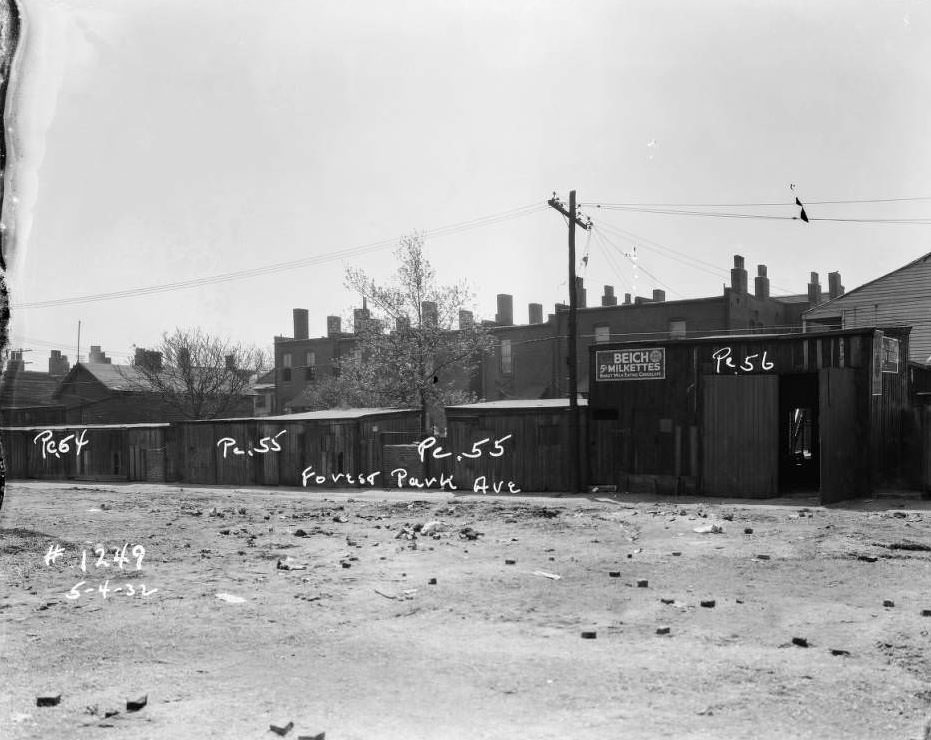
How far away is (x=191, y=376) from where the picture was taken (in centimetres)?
5200

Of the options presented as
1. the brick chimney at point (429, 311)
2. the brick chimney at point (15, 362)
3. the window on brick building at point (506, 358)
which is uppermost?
the brick chimney at point (429, 311)

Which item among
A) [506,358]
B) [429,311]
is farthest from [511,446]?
[506,358]

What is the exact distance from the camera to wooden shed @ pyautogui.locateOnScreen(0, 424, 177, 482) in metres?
32.6

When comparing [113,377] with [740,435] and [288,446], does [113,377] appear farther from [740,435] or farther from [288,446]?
[740,435]

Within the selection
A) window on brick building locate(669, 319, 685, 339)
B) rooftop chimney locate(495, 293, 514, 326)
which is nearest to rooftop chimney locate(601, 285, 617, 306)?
rooftop chimney locate(495, 293, 514, 326)

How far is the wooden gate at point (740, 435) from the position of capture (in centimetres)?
2150

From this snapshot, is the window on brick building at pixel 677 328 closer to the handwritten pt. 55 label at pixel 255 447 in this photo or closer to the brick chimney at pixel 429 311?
the brick chimney at pixel 429 311

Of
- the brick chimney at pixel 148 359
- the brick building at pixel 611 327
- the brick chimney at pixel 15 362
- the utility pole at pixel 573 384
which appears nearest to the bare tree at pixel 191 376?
the brick chimney at pixel 148 359

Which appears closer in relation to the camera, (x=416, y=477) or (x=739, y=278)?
(x=416, y=477)

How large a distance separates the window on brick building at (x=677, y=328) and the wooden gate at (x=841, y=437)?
2499 centimetres

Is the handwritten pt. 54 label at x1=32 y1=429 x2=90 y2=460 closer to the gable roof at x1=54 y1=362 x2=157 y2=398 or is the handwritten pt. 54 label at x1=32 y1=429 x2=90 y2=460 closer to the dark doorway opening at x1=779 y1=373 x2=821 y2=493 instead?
the gable roof at x1=54 y1=362 x2=157 y2=398

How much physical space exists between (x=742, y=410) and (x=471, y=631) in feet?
50.1

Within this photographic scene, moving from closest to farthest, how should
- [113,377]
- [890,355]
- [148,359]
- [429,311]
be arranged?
[890,355], [429,311], [148,359], [113,377]

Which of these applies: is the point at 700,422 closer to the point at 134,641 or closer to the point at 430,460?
the point at 430,460
